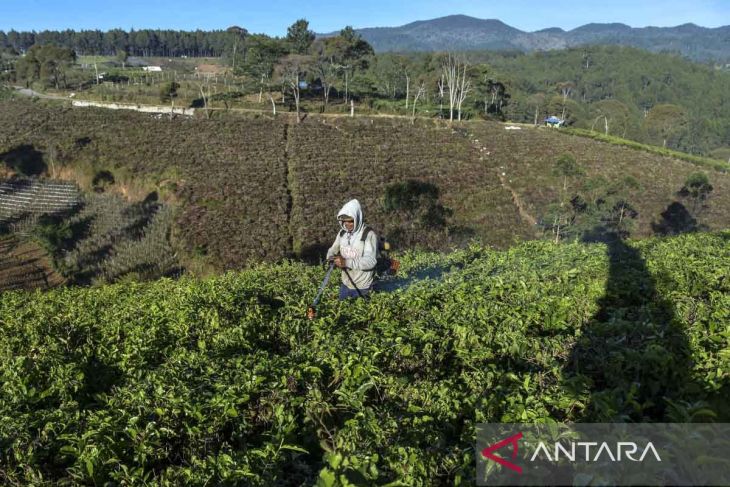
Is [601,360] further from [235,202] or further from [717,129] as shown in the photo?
[717,129]

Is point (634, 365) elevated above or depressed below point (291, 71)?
below

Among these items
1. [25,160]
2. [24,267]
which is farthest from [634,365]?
[25,160]

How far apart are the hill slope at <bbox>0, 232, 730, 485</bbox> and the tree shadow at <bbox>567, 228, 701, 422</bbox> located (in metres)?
0.01

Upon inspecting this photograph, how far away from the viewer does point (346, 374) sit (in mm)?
3373

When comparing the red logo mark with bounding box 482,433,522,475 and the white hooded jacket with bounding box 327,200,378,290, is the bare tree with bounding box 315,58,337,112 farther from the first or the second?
the red logo mark with bounding box 482,433,522,475

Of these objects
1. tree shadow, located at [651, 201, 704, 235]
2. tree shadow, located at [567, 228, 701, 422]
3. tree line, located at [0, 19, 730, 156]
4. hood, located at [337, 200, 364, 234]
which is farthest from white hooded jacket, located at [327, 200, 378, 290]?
tree line, located at [0, 19, 730, 156]

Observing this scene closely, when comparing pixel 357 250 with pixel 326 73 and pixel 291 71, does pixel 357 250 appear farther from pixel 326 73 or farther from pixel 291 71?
pixel 326 73

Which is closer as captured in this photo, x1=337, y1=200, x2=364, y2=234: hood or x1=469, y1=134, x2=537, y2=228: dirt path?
x1=337, y1=200, x2=364, y2=234: hood

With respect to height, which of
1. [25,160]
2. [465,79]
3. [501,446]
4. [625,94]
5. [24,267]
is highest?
[625,94]

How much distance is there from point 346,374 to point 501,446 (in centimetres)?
127

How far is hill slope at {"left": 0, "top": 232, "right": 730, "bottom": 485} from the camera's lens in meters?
2.62

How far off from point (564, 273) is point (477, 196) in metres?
24.6

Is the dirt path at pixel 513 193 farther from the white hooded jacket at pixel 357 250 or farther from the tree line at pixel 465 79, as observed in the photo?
the white hooded jacket at pixel 357 250

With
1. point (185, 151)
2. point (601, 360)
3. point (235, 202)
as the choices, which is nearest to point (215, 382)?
point (601, 360)
